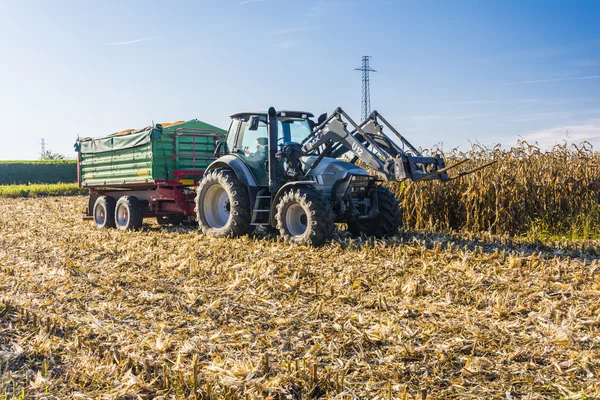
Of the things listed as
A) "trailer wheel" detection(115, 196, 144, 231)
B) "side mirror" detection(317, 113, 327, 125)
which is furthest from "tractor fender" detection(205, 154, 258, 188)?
"trailer wheel" detection(115, 196, 144, 231)

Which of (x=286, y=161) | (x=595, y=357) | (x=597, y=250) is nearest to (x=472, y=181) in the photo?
(x=597, y=250)

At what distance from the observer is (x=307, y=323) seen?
532 centimetres

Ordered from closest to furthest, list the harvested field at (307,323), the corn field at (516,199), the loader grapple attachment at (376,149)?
the harvested field at (307,323), the loader grapple attachment at (376,149), the corn field at (516,199)

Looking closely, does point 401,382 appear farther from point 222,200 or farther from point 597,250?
point 222,200

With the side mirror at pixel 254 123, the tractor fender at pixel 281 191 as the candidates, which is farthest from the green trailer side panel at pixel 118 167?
the tractor fender at pixel 281 191

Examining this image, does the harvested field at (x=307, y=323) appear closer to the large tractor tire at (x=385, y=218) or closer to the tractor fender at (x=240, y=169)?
the large tractor tire at (x=385, y=218)

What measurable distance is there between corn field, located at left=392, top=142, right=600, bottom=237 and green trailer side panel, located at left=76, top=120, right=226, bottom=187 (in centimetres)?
432

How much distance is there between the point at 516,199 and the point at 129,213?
8058 mm

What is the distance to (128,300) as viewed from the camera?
641 cm

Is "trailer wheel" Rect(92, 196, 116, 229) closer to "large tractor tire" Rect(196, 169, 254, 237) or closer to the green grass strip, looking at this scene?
"large tractor tire" Rect(196, 169, 254, 237)

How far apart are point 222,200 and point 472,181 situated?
5022 millimetres

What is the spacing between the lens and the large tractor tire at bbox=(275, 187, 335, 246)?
28.3ft

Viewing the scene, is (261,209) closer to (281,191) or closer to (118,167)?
(281,191)

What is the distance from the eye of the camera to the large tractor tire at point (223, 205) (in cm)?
1013
